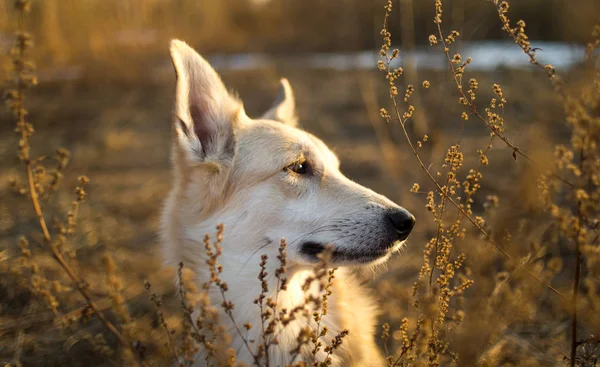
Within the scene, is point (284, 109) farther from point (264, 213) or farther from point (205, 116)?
point (264, 213)

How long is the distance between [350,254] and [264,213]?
18.3 inches

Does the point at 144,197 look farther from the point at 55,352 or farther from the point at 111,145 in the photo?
the point at 55,352

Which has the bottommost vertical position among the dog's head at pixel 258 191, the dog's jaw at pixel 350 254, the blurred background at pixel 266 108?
the blurred background at pixel 266 108

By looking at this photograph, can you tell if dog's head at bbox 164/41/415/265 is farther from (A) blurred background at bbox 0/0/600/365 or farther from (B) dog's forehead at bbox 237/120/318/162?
(A) blurred background at bbox 0/0/600/365

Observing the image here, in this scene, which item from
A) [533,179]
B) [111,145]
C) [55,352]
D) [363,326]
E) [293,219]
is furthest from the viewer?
[111,145]

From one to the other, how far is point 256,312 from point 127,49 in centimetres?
926

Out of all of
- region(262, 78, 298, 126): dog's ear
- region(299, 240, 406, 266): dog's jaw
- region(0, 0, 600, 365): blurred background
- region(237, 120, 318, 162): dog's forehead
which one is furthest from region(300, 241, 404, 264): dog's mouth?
region(262, 78, 298, 126): dog's ear

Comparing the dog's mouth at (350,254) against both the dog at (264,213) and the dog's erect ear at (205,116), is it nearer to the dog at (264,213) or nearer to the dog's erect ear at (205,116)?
the dog at (264,213)

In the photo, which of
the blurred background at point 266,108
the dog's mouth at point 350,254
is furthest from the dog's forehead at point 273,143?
the blurred background at point 266,108

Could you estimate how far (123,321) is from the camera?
1.80 meters

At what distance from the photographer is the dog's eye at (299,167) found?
268cm

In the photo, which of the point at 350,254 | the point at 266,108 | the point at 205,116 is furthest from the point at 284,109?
the point at 266,108

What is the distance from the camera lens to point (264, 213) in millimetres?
2557

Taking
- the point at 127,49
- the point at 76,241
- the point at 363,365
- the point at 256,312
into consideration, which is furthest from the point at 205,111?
the point at 127,49
